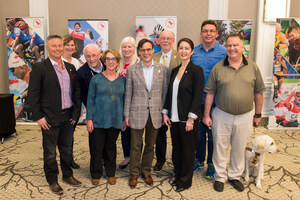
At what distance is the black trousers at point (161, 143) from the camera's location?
2855 mm

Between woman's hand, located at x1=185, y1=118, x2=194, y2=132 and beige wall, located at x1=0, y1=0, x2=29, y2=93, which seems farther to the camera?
beige wall, located at x1=0, y1=0, x2=29, y2=93

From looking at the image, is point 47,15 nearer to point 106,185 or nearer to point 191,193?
point 106,185

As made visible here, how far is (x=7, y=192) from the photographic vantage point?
8.20 feet

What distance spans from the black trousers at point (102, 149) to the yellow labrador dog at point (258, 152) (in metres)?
1.38

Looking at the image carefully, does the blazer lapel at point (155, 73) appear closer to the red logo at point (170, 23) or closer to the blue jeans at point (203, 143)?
the blue jeans at point (203, 143)

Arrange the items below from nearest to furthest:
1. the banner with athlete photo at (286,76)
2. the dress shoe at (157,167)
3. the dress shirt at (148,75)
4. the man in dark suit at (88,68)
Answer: the dress shirt at (148,75)
the man in dark suit at (88,68)
the dress shoe at (157,167)
the banner with athlete photo at (286,76)

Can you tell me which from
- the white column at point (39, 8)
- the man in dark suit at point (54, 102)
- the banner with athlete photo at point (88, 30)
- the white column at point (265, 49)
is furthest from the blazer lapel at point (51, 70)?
the white column at point (265, 49)

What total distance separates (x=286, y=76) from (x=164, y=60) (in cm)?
283

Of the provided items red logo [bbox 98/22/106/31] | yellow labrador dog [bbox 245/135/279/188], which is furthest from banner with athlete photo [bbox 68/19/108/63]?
yellow labrador dog [bbox 245/135/279/188]

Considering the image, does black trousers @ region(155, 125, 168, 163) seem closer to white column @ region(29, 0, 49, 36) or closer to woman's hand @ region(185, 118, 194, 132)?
woman's hand @ region(185, 118, 194, 132)

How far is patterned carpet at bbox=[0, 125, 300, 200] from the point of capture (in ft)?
8.05

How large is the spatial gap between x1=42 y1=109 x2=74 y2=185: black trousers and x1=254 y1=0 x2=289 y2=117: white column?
3.69 m

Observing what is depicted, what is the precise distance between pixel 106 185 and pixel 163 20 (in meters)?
3.07

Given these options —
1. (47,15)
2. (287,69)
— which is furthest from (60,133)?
(287,69)
